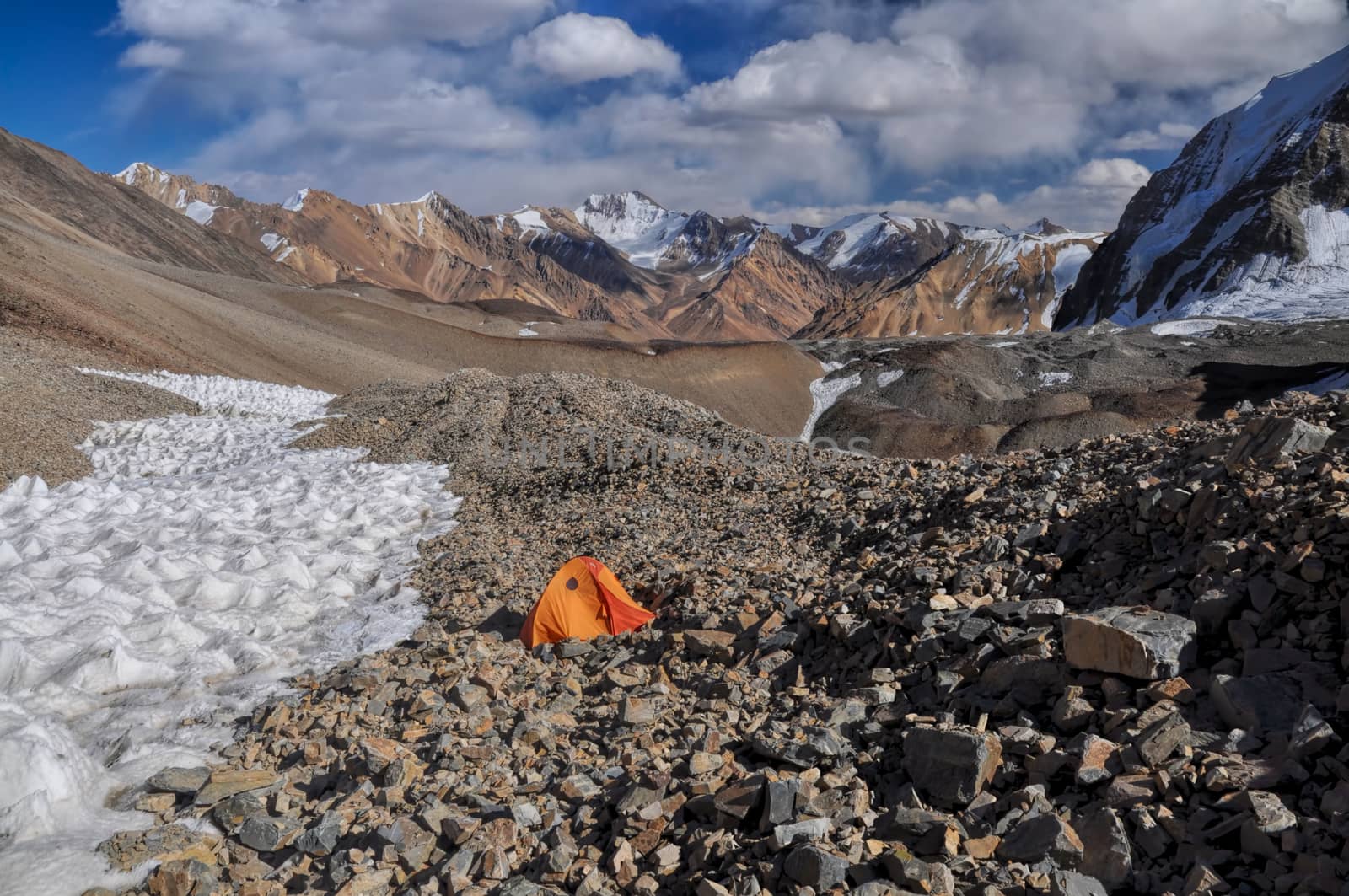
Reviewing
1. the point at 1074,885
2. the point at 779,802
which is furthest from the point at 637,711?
the point at 1074,885

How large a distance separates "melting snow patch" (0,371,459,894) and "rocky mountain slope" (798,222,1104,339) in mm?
165515

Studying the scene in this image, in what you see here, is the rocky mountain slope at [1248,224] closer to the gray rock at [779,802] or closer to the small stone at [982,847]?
the small stone at [982,847]

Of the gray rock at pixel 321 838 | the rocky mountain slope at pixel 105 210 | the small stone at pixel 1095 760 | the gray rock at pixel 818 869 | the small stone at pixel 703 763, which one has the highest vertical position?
the rocky mountain slope at pixel 105 210

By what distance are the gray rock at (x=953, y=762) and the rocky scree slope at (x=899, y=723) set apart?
1cm

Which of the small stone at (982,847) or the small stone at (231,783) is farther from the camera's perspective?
the small stone at (231,783)

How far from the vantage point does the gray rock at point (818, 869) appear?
396 cm

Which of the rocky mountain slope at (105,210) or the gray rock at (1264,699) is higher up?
the rocky mountain slope at (105,210)

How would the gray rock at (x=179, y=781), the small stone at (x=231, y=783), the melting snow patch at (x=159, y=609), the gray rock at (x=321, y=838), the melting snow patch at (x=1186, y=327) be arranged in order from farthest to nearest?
the melting snow patch at (x=1186, y=327) < the gray rock at (x=179, y=781) < the small stone at (x=231, y=783) < the melting snow patch at (x=159, y=609) < the gray rock at (x=321, y=838)

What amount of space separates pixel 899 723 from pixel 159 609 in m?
7.67

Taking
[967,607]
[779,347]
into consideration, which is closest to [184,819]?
[967,607]

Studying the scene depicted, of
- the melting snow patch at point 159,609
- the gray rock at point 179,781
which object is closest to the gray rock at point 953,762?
the melting snow patch at point 159,609

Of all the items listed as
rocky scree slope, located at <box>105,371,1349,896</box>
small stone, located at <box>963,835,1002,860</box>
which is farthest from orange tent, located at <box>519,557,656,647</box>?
small stone, located at <box>963,835,1002,860</box>

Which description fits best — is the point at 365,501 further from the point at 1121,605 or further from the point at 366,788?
the point at 1121,605

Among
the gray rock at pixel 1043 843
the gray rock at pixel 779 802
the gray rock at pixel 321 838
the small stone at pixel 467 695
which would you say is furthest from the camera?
the small stone at pixel 467 695
